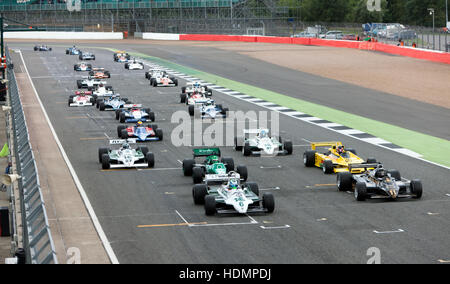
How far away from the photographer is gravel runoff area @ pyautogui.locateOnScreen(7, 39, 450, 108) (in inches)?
2285

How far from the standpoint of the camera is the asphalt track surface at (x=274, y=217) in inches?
798

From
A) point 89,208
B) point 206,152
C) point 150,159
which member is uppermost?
point 206,152

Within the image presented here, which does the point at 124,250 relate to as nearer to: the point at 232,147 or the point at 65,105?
the point at 232,147

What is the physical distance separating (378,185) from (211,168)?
5.73 metres

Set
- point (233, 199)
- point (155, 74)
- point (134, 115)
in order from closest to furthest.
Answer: point (233, 199)
point (134, 115)
point (155, 74)

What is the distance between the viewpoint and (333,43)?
9838 centimetres

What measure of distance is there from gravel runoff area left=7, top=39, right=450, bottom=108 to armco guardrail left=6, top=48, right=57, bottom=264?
30.0 meters

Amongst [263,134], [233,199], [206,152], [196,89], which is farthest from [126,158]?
[196,89]

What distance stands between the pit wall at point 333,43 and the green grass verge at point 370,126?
20.4 meters

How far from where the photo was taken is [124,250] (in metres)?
20.7

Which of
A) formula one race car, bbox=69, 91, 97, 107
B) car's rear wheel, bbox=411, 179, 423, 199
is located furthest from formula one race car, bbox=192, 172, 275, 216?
formula one race car, bbox=69, 91, 97, 107

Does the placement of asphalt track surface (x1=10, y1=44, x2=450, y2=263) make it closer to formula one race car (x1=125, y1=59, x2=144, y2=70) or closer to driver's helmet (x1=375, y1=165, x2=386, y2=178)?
driver's helmet (x1=375, y1=165, x2=386, y2=178)

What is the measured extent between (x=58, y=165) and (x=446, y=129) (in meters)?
19.5

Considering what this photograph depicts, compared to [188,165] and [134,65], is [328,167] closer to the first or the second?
[188,165]
